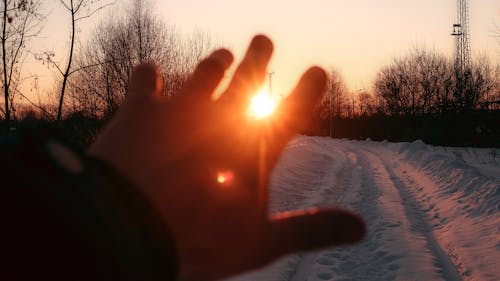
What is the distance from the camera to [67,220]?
1.73 feet

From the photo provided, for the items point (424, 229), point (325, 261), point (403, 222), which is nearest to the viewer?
point (325, 261)

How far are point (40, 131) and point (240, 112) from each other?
0.44m

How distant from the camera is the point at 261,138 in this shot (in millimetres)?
852

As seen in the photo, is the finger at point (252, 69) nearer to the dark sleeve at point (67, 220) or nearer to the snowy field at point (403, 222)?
the dark sleeve at point (67, 220)

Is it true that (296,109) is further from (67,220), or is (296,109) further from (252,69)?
(67,220)

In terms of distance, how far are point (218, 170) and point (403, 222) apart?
7368mm

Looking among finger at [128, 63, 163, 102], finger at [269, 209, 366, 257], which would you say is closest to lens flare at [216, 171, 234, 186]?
finger at [269, 209, 366, 257]

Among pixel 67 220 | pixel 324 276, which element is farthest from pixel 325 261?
pixel 67 220

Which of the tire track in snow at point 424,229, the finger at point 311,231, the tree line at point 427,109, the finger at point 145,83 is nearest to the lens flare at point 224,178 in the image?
the finger at point 311,231

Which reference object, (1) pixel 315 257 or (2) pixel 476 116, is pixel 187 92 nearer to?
(1) pixel 315 257

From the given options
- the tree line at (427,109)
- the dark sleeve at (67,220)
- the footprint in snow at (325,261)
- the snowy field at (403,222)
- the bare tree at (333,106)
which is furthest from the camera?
the bare tree at (333,106)

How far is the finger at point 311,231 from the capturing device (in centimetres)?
75

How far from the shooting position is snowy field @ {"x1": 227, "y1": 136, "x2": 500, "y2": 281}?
518 cm

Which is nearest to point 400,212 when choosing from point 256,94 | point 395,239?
point 395,239
